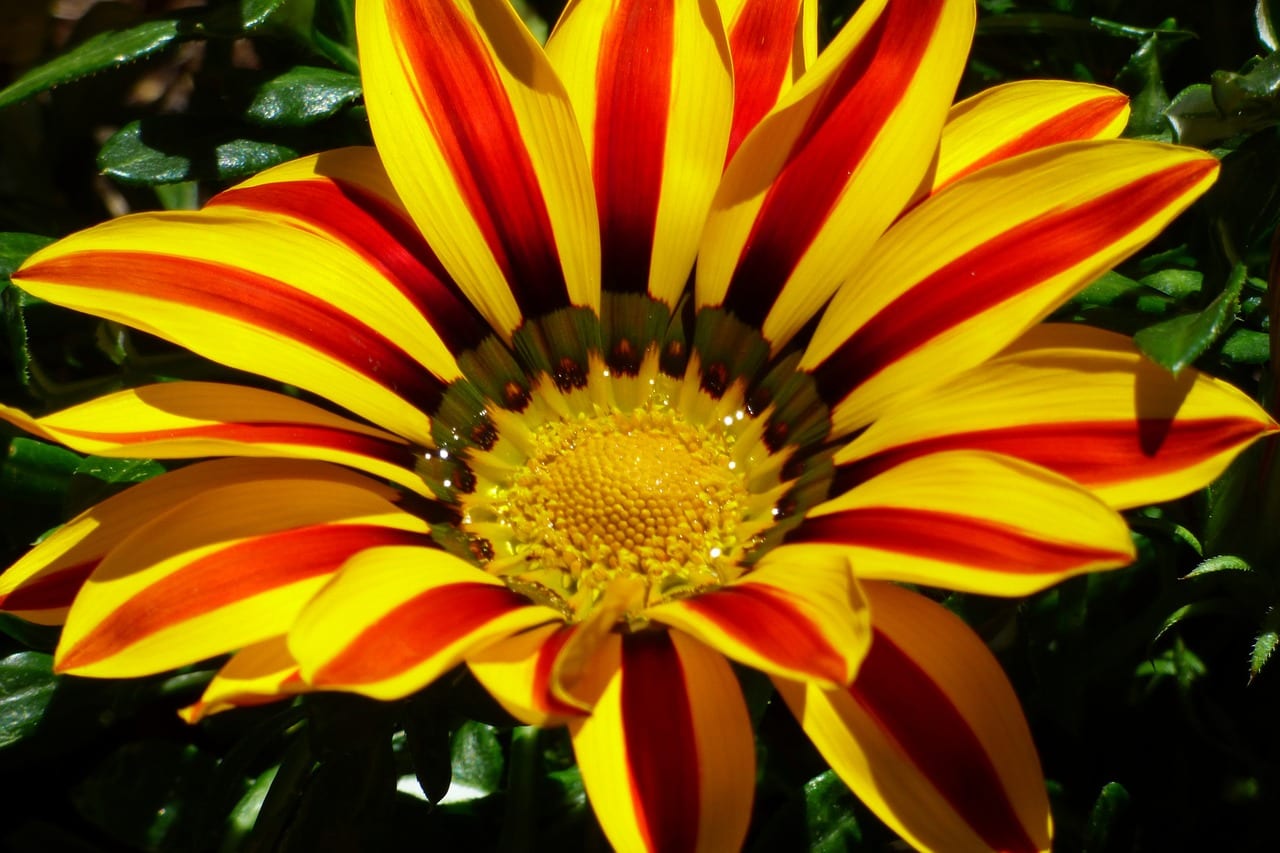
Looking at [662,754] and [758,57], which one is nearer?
[662,754]

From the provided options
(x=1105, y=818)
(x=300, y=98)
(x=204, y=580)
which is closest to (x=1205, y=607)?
(x=1105, y=818)

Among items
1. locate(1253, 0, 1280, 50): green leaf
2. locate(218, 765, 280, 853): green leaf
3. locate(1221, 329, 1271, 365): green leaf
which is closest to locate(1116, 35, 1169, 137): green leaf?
locate(1253, 0, 1280, 50): green leaf

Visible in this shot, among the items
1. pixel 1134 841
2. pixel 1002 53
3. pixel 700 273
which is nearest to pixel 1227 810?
pixel 1134 841

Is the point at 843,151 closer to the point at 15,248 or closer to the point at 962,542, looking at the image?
the point at 962,542

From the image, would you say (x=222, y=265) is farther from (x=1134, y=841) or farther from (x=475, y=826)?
(x=1134, y=841)

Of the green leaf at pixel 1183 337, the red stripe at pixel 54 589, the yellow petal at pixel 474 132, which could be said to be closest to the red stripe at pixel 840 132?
the yellow petal at pixel 474 132

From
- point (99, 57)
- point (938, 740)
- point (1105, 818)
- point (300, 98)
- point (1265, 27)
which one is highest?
point (99, 57)
